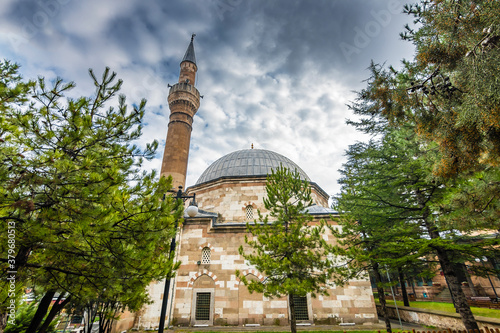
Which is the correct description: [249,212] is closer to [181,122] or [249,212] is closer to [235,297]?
[235,297]

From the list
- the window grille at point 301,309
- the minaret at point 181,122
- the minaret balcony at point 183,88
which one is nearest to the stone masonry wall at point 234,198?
the minaret at point 181,122

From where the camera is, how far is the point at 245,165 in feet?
60.4

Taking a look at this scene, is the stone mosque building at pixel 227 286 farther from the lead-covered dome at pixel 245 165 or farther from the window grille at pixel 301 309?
the lead-covered dome at pixel 245 165

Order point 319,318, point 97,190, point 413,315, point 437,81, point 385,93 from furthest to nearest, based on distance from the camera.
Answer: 1. point 413,315
2. point 319,318
3. point 385,93
4. point 437,81
5. point 97,190

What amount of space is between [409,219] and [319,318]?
21.2 ft

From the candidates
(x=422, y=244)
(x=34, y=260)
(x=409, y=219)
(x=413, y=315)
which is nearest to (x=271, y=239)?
(x=422, y=244)

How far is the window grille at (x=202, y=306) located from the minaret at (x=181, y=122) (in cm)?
790

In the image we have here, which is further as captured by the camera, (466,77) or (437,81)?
(437,81)

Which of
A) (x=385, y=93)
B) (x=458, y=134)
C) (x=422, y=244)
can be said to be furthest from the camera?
(x=422, y=244)

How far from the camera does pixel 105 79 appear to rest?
4027mm

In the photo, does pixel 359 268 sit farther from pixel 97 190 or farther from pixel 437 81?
pixel 97 190

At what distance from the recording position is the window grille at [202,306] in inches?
453

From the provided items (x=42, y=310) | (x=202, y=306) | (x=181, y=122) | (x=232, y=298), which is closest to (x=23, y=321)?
(x=42, y=310)

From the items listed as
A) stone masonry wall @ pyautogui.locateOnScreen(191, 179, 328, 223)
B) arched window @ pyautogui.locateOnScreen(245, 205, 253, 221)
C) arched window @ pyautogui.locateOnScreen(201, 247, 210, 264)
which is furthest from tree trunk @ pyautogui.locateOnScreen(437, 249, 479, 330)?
arched window @ pyautogui.locateOnScreen(201, 247, 210, 264)
